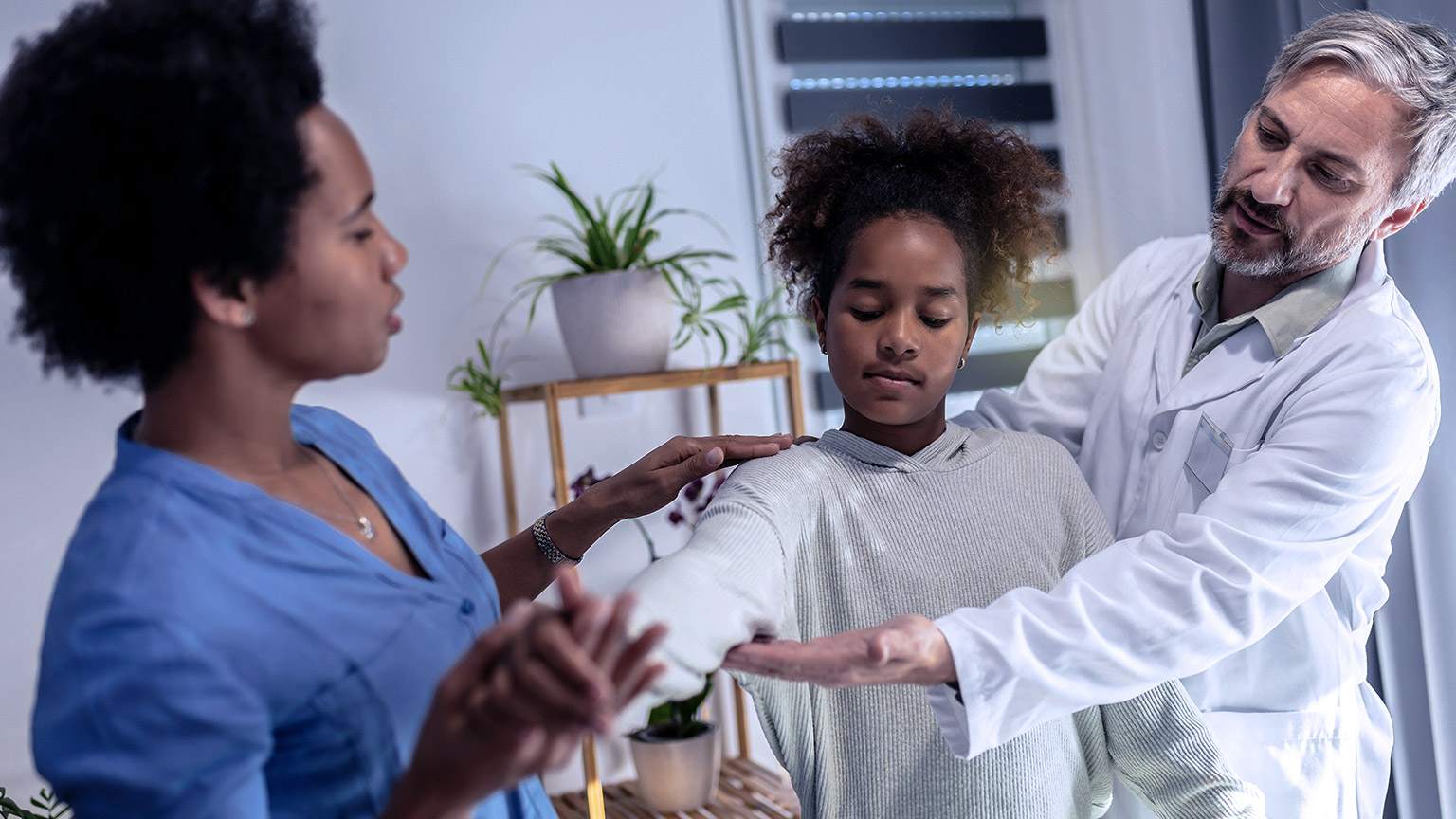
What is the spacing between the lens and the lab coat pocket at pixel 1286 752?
1.24 metres

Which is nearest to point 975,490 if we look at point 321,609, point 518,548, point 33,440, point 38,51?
point 518,548

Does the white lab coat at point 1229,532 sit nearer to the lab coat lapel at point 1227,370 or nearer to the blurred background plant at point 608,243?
the lab coat lapel at point 1227,370

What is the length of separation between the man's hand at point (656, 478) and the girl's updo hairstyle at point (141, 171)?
602 mm

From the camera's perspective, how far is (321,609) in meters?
0.67

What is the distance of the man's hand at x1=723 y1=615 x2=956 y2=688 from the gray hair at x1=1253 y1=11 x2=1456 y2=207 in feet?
3.06

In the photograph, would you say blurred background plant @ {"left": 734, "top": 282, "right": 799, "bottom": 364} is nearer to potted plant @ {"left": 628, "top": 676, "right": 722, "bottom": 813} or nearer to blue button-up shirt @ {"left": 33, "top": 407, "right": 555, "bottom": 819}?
potted plant @ {"left": 628, "top": 676, "right": 722, "bottom": 813}

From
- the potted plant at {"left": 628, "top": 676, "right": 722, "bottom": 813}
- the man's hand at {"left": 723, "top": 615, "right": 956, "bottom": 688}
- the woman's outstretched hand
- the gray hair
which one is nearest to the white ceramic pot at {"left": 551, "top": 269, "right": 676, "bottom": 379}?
the potted plant at {"left": 628, "top": 676, "right": 722, "bottom": 813}

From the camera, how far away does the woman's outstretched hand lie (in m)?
0.52

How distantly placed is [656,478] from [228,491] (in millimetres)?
Answer: 598

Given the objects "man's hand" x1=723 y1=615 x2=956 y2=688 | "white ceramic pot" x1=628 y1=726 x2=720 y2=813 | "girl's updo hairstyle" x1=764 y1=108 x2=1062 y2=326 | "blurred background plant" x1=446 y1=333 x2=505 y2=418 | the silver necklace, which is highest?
"girl's updo hairstyle" x1=764 y1=108 x2=1062 y2=326

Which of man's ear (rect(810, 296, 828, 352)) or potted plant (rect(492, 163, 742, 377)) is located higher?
potted plant (rect(492, 163, 742, 377))

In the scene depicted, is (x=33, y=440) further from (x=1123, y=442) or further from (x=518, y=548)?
(x=1123, y=442)

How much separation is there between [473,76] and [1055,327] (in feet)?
5.37

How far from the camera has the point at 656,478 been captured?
1.21 meters
